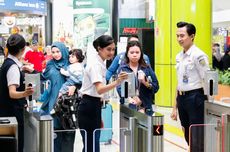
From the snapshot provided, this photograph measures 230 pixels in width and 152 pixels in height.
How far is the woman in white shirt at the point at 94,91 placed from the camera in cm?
395

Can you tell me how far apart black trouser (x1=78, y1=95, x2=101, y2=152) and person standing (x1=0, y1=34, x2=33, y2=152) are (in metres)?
0.54

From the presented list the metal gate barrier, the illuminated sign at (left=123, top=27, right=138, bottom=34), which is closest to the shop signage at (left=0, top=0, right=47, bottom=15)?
the illuminated sign at (left=123, top=27, right=138, bottom=34)

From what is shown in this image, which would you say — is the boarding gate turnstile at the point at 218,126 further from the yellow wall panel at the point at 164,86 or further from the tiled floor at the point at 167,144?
the yellow wall panel at the point at 164,86

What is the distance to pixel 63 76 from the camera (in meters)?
5.18

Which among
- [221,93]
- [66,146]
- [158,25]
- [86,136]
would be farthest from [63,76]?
[158,25]

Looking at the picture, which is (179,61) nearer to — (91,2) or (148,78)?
(148,78)

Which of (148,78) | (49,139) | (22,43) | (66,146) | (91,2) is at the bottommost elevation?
(66,146)

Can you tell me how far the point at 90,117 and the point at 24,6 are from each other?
25.0ft

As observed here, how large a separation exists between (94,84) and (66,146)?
111 centimetres

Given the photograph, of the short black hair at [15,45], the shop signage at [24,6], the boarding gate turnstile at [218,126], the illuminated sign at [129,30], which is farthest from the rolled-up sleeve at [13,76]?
the illuminated sign at [129,30]

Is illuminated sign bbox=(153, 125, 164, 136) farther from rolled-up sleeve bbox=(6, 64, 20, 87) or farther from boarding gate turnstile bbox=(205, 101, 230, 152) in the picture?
rolled-up sleeve bbox=(6, 64, 20, 87)

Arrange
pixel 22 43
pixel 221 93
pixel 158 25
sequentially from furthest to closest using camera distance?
pixel 158 25 → pixel 221 93 → pixel 22 43

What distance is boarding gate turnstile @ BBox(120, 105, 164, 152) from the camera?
3.20 metres

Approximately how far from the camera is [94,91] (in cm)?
402
